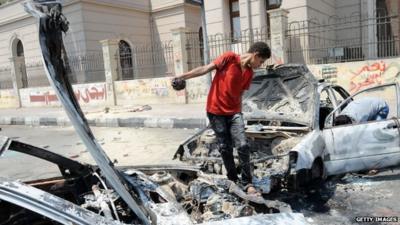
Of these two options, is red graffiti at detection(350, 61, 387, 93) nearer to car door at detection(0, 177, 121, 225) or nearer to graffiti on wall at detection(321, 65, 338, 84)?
graffiti on wall at detection(321, 65, 338, 84)

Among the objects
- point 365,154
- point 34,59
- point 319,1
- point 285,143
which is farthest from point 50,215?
point 34,59

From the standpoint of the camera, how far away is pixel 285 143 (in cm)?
511

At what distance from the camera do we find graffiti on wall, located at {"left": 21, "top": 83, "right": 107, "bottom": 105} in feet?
57.4

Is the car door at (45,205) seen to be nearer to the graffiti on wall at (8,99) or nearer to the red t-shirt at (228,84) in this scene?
the red t-shirt at (228,84)

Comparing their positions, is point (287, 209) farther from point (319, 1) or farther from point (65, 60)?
point (319, 1)

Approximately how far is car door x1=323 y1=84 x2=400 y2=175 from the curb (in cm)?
599

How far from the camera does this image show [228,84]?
440cm

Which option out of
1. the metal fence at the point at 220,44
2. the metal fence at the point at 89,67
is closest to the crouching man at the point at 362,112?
the metal fence at the point at 220,44

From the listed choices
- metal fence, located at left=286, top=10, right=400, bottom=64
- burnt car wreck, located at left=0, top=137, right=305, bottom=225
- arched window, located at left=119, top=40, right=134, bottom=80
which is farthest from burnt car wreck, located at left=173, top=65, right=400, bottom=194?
arched window, located at left=119, top=40, right=134, bottom=80

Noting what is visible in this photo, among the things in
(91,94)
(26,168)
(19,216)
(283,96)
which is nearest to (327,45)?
(283,96)

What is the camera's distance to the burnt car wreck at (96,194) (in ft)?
7.49

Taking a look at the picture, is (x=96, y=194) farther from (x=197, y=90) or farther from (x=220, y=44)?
(x=220, y=44)

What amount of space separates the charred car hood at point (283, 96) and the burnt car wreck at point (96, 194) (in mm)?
2142

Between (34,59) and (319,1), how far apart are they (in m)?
Answer: 15.8
